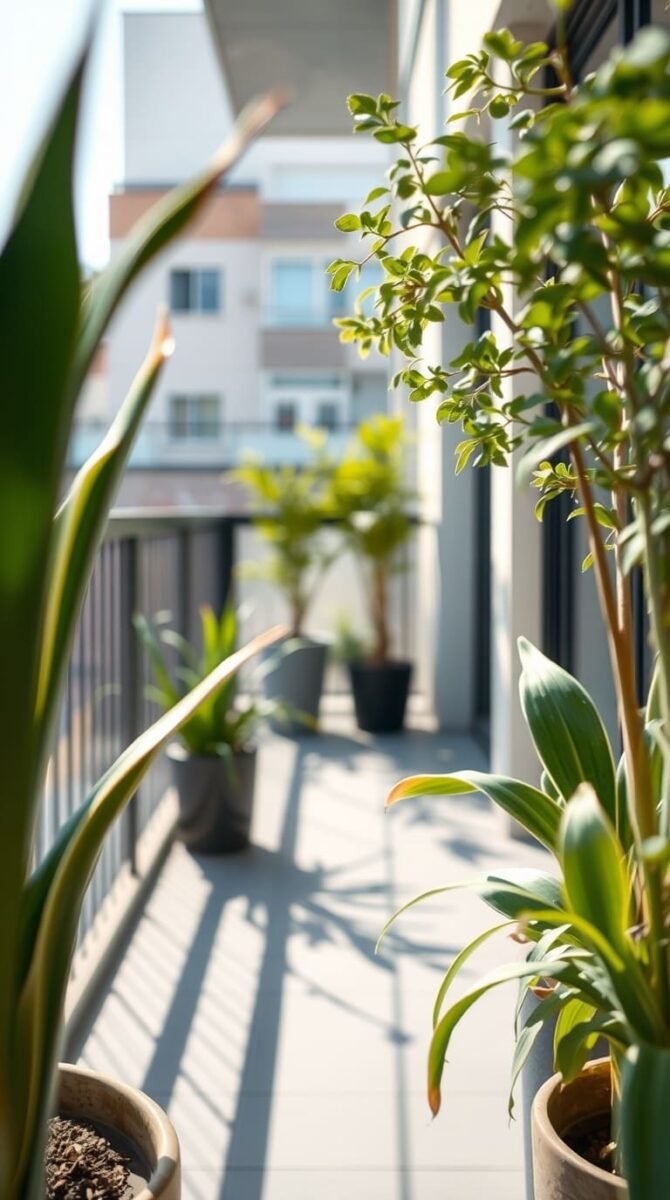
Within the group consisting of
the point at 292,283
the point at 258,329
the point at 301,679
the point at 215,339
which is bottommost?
the point at 301,679

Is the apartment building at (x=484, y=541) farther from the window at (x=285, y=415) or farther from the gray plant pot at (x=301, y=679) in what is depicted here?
the window at (x=285, y=415)

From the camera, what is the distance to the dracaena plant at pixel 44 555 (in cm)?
74

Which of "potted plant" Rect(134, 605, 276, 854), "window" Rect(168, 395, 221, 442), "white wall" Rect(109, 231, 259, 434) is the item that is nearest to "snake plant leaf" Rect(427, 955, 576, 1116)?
"potted plant" Rect(134, 605, 276, 854)

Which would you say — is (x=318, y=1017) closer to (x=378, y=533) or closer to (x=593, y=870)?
(x=593, y=870)

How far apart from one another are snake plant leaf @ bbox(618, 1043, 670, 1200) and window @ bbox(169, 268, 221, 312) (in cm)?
2039

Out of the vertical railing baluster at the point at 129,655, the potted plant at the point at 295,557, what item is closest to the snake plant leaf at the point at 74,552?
the vertical railing baluster at the point at 129,655

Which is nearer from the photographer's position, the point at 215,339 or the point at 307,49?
the point at 307,49

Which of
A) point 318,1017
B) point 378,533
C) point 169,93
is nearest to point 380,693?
point 378,533

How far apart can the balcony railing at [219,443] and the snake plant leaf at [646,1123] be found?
61.9 ft

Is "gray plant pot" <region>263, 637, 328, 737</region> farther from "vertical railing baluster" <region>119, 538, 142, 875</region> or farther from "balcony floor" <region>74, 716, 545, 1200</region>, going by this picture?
"vertical railing baluster" <region>119, 538, 142, 875</region>

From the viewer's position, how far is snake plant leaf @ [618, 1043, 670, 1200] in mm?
855

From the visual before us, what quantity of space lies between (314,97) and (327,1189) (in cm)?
727

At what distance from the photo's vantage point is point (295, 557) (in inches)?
211

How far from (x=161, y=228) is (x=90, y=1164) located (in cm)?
85
